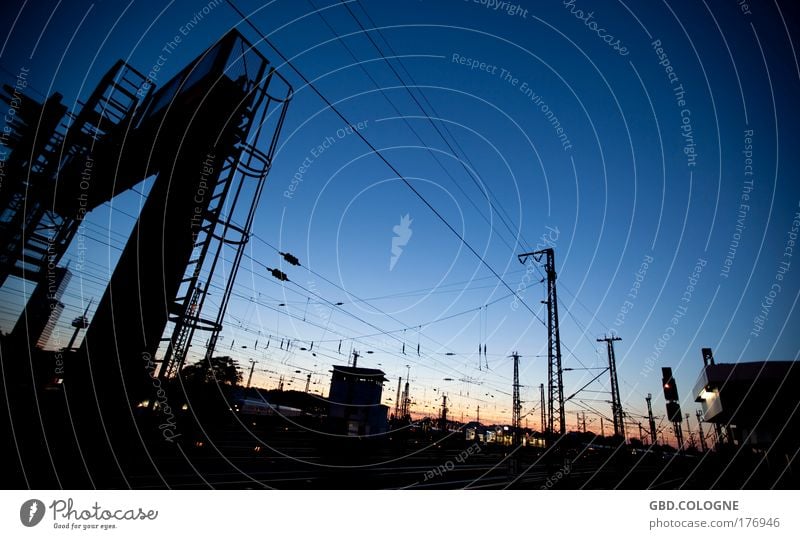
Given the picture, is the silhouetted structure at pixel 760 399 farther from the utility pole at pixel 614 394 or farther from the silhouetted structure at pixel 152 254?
the silhouetted structure at pixel 152 254

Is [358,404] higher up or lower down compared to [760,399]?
lower down

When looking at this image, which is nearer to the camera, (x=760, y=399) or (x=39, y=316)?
(x=39, y=316)

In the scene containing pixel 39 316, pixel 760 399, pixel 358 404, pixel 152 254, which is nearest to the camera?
pixel 152 254

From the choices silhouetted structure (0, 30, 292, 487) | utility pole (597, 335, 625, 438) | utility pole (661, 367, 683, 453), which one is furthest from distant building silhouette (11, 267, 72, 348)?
utility pole (597, 335, 625, 438)

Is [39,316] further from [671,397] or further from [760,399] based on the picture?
[760,399]

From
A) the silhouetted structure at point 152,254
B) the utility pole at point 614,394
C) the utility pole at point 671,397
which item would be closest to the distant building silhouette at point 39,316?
the silhouetted structure at point 152,254

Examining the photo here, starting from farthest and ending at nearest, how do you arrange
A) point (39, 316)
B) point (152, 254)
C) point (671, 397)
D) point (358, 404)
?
point (358, 404) → point (671, 397) → point (39, 316) → point (152, 254)

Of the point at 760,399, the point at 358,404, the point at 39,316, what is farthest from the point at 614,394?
the point at 39,316

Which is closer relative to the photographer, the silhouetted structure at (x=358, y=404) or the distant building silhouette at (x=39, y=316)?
the distant building silhouette at (x=39, y=316)

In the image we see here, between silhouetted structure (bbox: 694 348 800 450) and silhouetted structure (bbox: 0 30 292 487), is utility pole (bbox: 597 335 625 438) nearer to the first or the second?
silhouetted structure (bbox: 694 348 800 450)
